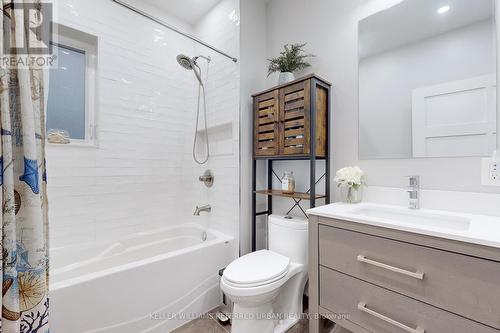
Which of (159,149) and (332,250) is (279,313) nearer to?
(332,250)

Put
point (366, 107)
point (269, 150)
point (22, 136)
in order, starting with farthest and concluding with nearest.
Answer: point (269, 150)
point (366, 107)
point (22, 136)

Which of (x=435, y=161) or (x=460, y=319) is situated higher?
(x=435, y=161)

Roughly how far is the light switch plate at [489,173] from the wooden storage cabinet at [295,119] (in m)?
0.80

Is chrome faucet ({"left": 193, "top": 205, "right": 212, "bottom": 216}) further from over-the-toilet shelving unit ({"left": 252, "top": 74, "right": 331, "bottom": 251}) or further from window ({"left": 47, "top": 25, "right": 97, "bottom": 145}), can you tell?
window ({"left": 47, "top": 25, "right": 97, "bottom": 145})

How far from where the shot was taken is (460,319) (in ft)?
2.71

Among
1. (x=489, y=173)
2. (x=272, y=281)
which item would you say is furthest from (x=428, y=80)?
(x=272, y=281)

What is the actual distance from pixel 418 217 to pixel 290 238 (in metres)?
0.74

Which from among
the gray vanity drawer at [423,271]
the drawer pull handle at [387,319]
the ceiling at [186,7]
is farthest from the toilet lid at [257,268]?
the ceiling at [186,7]

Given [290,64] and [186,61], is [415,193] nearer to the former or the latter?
[290,64]

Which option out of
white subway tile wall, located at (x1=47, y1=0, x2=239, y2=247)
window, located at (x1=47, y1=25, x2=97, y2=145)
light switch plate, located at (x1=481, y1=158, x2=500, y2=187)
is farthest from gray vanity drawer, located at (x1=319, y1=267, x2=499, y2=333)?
window, located at (x1=47, y1=25, x2=97, y2=145)

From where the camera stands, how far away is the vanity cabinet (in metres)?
0.79

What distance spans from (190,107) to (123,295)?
1790 mm

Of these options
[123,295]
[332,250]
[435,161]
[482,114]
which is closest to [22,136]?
[123,295]

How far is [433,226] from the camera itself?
3.67 ft
